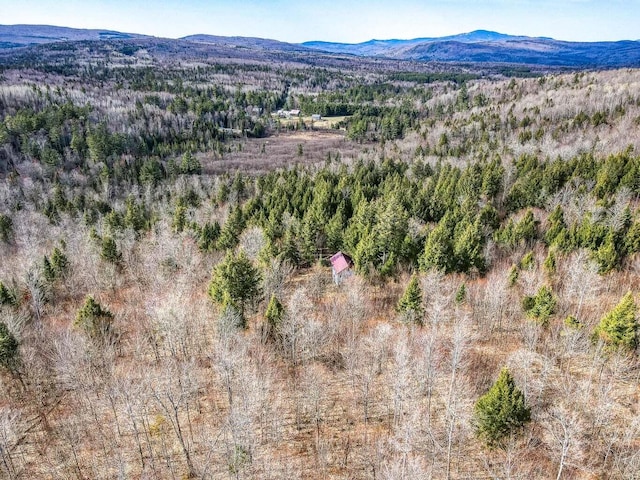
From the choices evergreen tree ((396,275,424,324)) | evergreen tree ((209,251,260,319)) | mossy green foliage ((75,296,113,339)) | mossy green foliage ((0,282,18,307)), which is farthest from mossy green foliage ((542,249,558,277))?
mossy green foliage ((0,282,18,307))

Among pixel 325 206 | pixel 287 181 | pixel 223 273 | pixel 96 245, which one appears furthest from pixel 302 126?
pixel 223 273

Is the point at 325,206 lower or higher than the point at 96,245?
higher

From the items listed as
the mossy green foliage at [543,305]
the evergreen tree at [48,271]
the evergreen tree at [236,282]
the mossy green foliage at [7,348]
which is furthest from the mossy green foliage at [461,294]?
the evergreen tree at [48,271]

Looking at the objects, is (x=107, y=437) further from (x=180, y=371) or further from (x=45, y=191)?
(x=45, y=191)

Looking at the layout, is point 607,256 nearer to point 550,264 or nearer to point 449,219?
point 550,264

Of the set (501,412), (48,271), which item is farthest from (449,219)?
(48,271)
